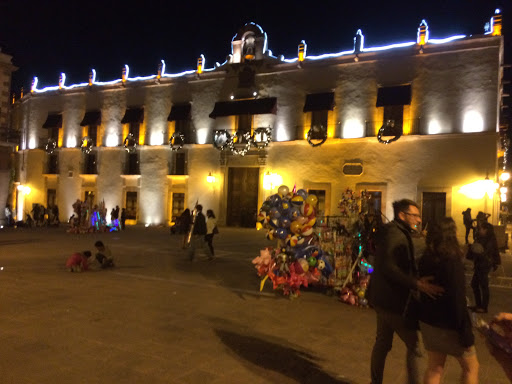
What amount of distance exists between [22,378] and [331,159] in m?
20.2

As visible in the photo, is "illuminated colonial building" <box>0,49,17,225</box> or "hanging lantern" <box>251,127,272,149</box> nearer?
"illuminated colonial building" <box>0,49,17,225</box>

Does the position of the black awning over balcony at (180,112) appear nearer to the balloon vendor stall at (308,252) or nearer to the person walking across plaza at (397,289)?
the balloon vendor stall at (308,252)

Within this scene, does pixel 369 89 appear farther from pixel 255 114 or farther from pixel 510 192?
pixel 510 192

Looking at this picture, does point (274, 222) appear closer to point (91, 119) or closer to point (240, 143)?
point (240, 143)

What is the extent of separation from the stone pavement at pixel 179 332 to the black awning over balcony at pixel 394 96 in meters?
13.3

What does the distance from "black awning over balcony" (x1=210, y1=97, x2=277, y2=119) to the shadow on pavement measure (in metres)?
A: 19.7

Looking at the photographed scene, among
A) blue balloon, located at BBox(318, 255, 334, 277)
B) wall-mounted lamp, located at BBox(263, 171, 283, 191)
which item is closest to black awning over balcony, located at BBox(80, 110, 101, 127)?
wall-mounted lamp, located at BBox(263, 171, 283, 191)

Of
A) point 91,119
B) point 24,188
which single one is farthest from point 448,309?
point 24,188

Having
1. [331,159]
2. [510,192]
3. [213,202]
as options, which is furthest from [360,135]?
[510,192]

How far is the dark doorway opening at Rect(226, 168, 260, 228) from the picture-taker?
25516 millimetres

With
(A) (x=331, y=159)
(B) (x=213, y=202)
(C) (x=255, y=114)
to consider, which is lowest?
(B) (x=213, y=202)

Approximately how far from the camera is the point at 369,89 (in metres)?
22.3

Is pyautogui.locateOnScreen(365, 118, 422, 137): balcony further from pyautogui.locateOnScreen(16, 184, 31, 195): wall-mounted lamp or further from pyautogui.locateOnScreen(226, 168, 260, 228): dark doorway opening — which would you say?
pyautogui.locateOnScreen(16, 184, 31, 195): wall-mounted lamp

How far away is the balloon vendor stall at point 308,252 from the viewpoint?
8133 millimetres
